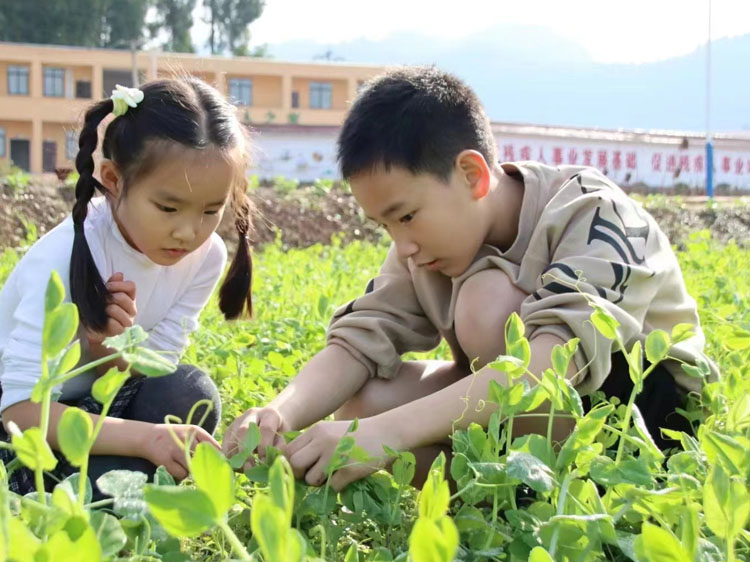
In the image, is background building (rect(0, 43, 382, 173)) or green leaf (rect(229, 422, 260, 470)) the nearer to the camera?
green leaf (rect(229, 422, 260, 470))

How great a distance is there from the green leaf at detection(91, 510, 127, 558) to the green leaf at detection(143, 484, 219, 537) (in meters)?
0.12

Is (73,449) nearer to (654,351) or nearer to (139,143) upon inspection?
(654,351)

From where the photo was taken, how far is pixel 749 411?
98 centimetres

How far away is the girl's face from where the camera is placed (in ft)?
4.80

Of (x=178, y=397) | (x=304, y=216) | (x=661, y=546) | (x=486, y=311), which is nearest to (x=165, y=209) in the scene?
(x=178, y=397)

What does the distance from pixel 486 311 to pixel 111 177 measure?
2.10 feet

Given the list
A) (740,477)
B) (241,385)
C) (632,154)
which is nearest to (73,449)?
(740,477)

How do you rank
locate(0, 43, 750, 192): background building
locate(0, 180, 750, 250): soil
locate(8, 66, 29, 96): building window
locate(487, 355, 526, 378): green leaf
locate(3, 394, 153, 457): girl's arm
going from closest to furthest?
1. locate(487, 355, 526, 378): green leaf
2. locate(3, 394, 153, 457): girl's arm
3. locate(0, 180, 750, 250): soil
4. locate(0, 43, 750, 192): background building
5. locate(8, 66, 29, 96): building window

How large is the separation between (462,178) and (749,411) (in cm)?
64

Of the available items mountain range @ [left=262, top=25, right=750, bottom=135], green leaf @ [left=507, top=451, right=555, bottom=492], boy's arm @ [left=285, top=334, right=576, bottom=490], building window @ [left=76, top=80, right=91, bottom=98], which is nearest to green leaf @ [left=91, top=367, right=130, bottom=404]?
green leaf @ [left=507, top=451, right=555, bottom=492]

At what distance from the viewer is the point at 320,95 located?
93.9ft

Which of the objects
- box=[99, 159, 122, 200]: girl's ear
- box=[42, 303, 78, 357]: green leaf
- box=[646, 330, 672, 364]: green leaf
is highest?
box=[99, 159, 122, 200]: girl's ear

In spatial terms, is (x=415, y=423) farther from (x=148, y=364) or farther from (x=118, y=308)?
(x=148, y=364)

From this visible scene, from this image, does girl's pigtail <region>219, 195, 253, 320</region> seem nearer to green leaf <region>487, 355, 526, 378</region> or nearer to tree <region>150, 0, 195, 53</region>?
green leaf <region>487, 355, 526, 378</region>
